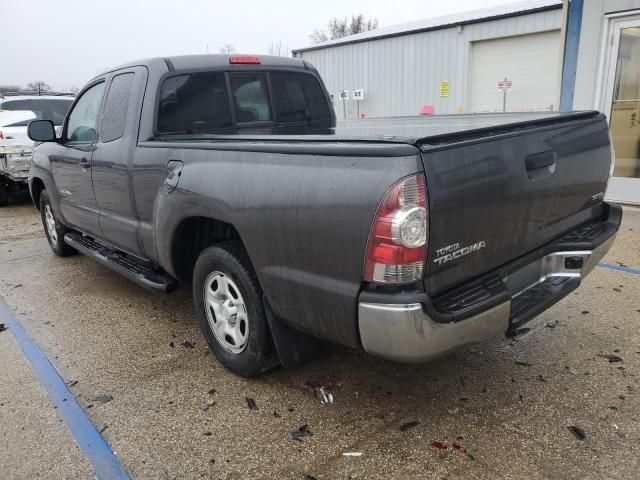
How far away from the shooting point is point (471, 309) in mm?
2285

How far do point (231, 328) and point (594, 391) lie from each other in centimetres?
212

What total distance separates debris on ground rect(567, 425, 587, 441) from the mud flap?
4.41ft

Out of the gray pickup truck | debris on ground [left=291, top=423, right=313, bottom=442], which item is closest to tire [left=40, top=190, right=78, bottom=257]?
the gray pickup truck

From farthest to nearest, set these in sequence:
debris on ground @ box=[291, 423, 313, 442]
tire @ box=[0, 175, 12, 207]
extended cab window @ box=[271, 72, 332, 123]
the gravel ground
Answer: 1. tire @ box=[0, 175, 12, 207]
2. extended cab window @ box=[271, 72, 332, 123]
3. debris on ground @ box=[291, 423, 313, 442]
4. the gravel ground

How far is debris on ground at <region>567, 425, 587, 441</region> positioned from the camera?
8.51ft

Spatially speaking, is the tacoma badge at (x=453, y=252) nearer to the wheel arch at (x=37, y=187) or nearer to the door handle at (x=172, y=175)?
the door handle at (x=172, y=175)

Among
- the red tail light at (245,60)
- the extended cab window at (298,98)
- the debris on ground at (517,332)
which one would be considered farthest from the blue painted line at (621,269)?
the red tail light at (245,60)

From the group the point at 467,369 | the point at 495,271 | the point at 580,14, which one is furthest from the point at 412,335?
the point at 580,14

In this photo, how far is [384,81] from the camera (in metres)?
14.7

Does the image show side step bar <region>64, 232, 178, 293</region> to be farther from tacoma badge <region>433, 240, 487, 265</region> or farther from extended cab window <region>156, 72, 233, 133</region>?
tacoma badge <region>433, 240, 487, 265</region>

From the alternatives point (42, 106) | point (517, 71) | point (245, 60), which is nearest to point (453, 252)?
point (245, 60)

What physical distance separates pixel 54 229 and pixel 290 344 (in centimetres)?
440

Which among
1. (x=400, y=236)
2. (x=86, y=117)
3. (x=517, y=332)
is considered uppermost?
(x=86, y=117)

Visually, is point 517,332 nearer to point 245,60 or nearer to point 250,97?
point 250,97
